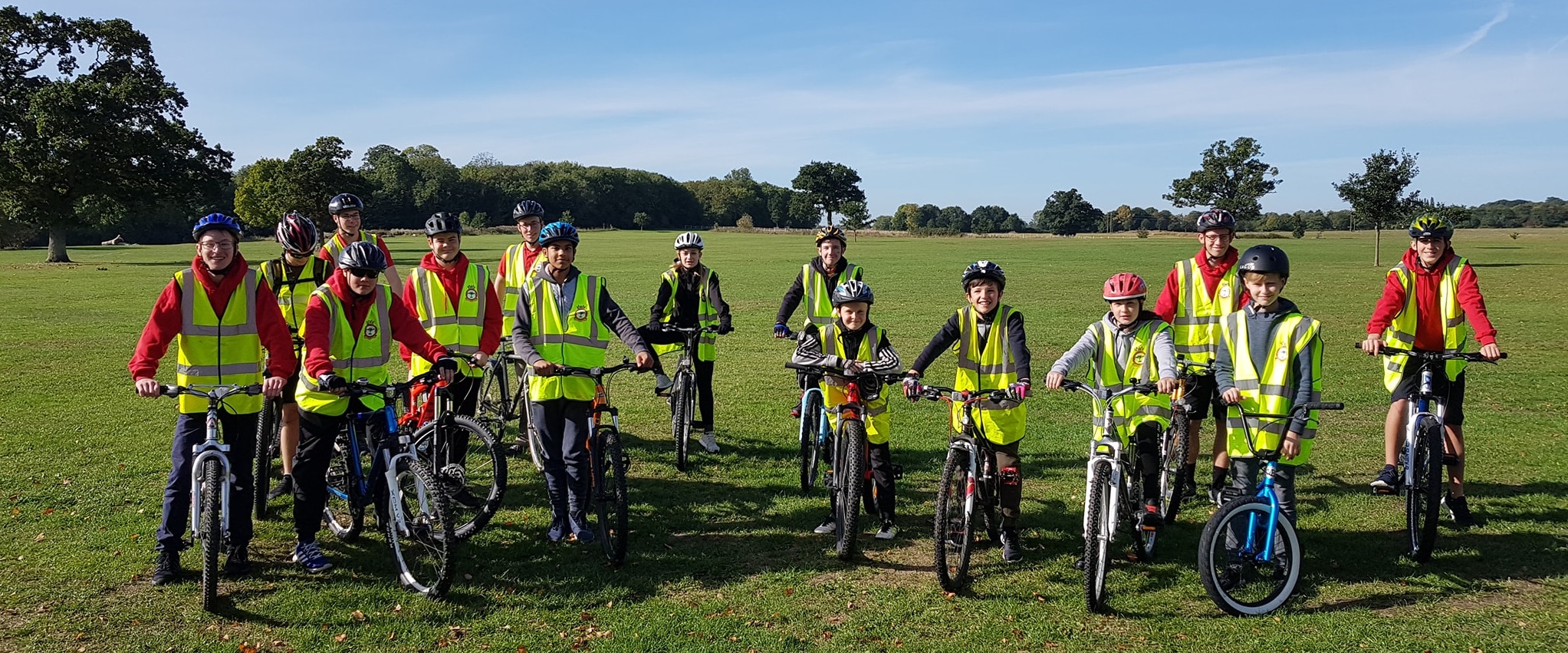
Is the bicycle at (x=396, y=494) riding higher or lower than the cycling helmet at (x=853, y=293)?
lower

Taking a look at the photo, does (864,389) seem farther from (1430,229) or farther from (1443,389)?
(1430,229)

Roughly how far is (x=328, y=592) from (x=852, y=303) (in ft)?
12.2

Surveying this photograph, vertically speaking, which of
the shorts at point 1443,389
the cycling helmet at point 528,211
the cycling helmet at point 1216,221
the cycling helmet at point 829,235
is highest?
the cycling helmet at point 528,211

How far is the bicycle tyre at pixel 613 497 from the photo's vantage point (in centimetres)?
595

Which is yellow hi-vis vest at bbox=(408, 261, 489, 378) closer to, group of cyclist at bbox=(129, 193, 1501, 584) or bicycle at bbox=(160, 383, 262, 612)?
group of cyclist at bbox=(129, 193, 1501, 584)

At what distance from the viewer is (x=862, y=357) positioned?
6.53 m

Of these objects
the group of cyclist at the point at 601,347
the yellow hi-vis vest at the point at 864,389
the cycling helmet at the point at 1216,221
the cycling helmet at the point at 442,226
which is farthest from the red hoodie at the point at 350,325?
the cycling helmet at the point at 1216,221

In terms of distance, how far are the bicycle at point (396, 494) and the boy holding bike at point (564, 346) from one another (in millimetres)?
805

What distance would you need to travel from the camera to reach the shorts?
661 centimetres

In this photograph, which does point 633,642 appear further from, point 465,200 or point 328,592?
point 465,200

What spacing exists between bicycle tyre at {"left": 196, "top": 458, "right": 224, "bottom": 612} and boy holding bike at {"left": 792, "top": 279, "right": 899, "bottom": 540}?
3488 millimetres

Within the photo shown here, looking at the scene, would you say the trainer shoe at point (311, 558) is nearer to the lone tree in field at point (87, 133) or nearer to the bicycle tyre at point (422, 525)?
the bicycle tyre at point (422, 525)

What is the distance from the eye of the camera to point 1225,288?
712cm

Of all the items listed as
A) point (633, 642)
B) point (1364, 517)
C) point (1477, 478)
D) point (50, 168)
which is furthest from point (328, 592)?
point (50, 168)
